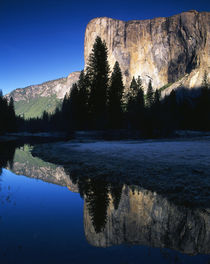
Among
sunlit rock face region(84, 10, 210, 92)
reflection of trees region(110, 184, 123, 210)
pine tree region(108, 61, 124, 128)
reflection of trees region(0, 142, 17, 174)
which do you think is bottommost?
reflection of trees region(0, 142, 17, 174)

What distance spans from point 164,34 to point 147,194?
151 metres

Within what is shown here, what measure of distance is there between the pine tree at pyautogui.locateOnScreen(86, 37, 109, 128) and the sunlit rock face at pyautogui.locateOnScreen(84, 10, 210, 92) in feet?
306

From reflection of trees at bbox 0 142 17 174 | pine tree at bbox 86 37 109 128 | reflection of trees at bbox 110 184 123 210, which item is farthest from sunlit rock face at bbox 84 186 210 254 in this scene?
pine tree at bbox 86 37 109 128

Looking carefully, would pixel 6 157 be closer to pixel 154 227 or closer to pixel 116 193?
pixel 116 193

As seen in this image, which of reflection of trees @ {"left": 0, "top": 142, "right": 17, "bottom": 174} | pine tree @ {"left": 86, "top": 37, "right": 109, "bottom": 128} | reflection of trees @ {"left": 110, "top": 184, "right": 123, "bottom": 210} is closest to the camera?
reflection of trees @ {"left": 110, "top": 184, "right": 123, "bottom": 210}

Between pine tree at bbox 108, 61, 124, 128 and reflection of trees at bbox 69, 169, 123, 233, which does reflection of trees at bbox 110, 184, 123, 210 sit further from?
pine tree at bbox 108, 61, 124, 128

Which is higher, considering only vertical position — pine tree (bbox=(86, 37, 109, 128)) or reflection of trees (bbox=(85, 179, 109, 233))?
pine tree (bbox=(86, 37, 109, 128))

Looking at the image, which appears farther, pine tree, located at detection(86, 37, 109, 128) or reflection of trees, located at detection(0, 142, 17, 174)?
pine tree, located at detection(86, 37, 109, 128)

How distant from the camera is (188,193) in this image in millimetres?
4605

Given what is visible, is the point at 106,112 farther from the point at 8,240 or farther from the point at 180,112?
the point at 180,112

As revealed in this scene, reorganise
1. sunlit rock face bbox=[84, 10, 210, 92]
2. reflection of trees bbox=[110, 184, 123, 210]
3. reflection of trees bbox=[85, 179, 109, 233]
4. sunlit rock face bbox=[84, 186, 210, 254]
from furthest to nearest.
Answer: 1. sunlit rock face bbox=[84, 10, 210, 92]
2. reflection of trees bbox=[110, 184, 123, 210]
3. reflection of trees bbox=[85, 179, 109, 233]
4. sunlit rock face bbox=[84, 186, 210, 254]

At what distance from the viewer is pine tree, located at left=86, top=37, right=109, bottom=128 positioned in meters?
32.3

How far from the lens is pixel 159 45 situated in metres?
131

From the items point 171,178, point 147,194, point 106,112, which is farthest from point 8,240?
point 106,112
